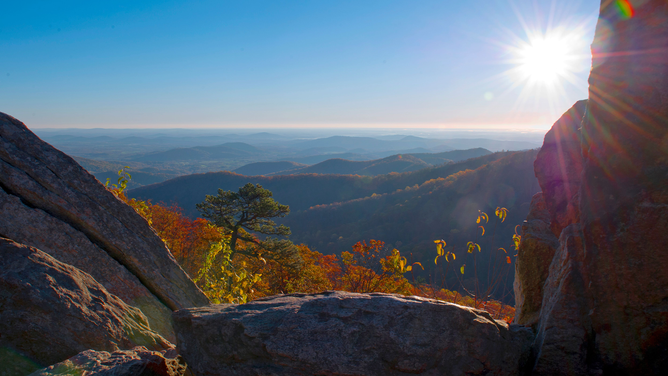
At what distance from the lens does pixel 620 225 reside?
12.0ft

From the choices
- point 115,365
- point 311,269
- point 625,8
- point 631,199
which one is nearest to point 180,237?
point 311,269

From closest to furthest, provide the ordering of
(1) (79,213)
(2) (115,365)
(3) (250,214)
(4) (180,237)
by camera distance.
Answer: (2) (115,365), (1) (79,213), (3) (250,214), (4) (180,237)

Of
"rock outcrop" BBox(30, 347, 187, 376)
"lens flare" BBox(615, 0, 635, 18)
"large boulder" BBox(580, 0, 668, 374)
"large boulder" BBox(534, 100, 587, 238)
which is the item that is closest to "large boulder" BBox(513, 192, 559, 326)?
"large boulder" BBox(534, 100, 587, 238)

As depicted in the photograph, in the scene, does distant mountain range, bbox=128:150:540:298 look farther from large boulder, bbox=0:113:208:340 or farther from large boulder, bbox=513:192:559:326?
large boulder, bbox=0:113:208:340

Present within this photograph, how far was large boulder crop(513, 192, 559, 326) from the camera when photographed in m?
5.55

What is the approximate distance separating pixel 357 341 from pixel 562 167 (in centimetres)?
511

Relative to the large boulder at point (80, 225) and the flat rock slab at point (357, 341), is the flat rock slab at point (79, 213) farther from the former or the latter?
the flat rock slab at point (357, 341)

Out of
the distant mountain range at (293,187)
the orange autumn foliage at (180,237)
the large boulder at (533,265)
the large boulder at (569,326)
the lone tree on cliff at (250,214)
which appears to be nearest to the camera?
the large boulder at (569,326)

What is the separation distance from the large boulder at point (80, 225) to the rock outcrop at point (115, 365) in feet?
7.98

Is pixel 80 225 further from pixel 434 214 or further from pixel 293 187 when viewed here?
pixel 293 187

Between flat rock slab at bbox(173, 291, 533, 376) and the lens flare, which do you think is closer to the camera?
flat rock slab at bbox(173, 291, 533, 376)

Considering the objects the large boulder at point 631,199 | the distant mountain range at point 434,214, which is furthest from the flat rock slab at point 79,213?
the distant mountain range at point 434,214

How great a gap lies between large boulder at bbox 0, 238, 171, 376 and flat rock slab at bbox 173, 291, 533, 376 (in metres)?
1.30

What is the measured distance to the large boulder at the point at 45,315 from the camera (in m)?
3.83
